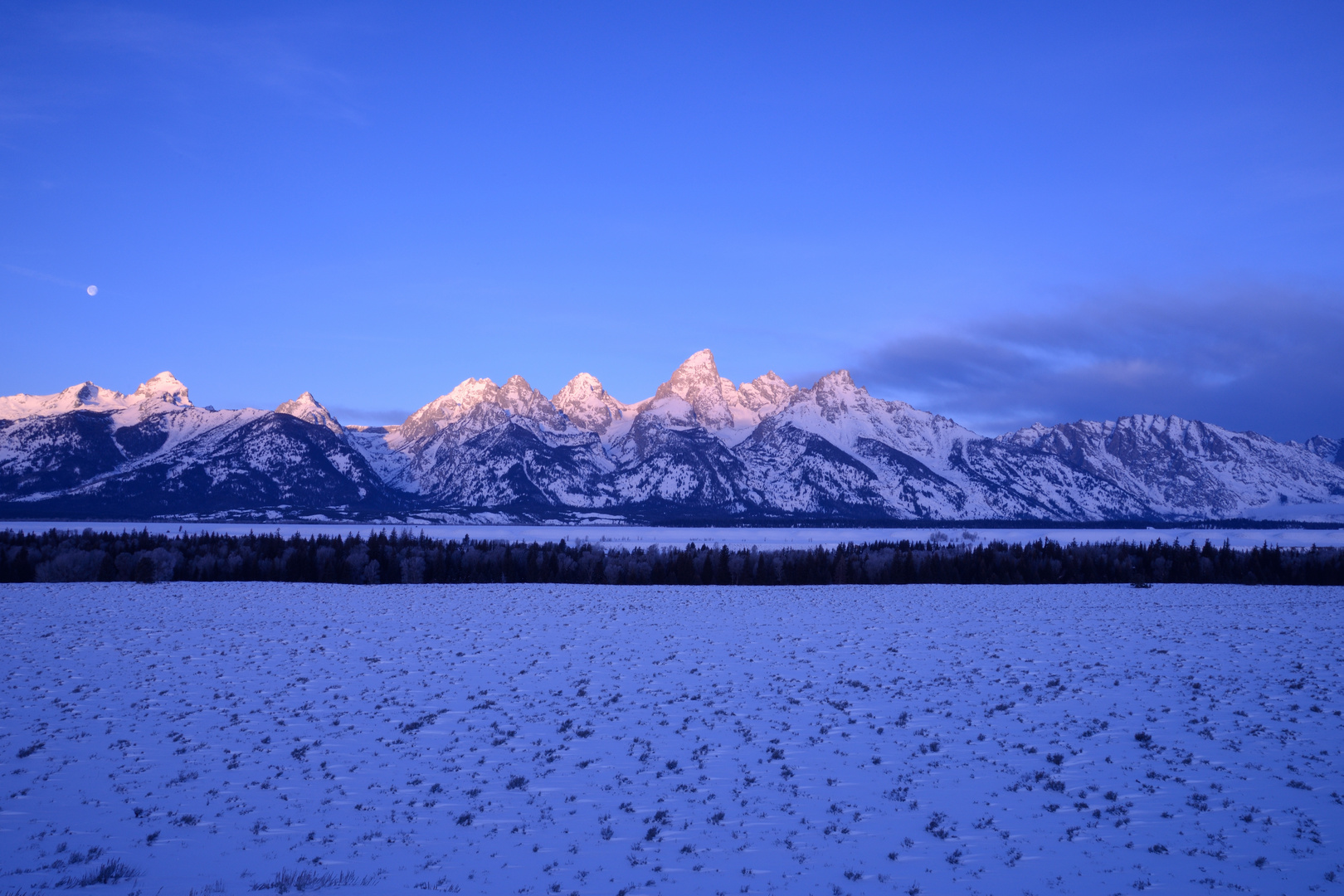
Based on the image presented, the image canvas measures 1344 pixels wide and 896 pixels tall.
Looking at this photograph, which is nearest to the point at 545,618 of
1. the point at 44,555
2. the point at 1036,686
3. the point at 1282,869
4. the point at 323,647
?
the point at 323,647

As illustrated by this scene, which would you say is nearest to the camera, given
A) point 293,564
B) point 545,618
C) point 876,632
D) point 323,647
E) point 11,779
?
point 11,779

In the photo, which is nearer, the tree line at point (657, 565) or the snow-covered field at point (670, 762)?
the snow-covered field at point (670, 762)

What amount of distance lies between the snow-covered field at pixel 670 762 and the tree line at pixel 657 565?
3036 cm

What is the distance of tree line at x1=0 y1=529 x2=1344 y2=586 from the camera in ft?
187

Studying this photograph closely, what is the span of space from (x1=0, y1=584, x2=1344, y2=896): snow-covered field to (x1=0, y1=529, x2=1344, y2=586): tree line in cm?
3036

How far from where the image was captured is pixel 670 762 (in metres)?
13.6

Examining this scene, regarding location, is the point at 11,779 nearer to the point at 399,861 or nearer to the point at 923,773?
the point at 399,861

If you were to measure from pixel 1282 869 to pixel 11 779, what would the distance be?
57.5 ft

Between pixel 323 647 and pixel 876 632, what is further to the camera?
pixel 876 632

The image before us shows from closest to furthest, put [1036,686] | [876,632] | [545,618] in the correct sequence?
[1036,686], [876,632], [545,618]

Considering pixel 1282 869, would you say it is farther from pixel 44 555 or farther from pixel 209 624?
pixel 44 555

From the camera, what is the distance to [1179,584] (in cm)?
5434

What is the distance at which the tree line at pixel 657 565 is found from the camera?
57125 millimetres

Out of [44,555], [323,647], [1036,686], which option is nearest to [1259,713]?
[1036,686]
